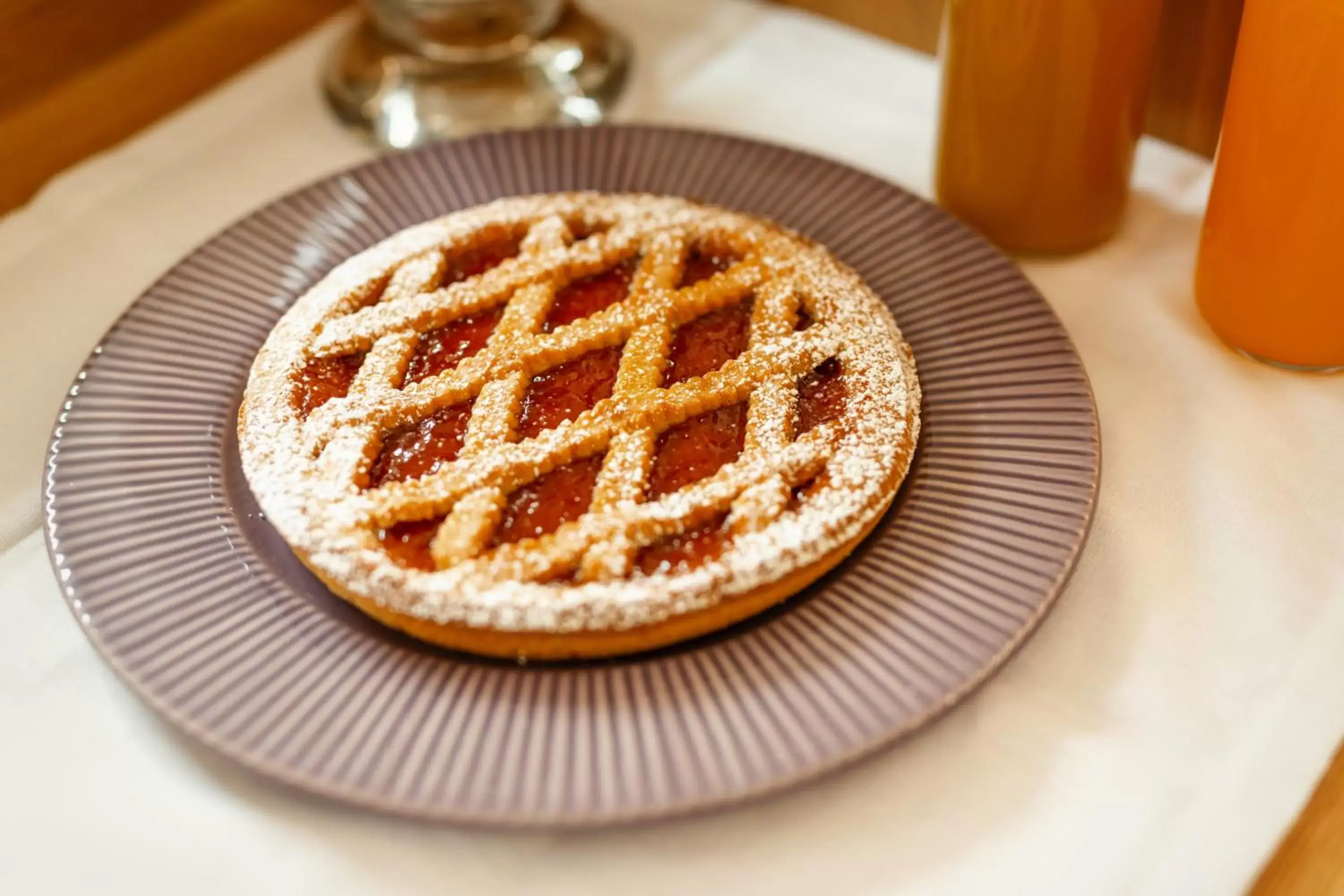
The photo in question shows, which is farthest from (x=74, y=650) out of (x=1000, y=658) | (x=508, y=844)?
(x=1000, y=658)

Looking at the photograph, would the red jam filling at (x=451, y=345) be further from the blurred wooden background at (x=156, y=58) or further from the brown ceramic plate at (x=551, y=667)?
the blurred wooden background at (x=156, y=58)

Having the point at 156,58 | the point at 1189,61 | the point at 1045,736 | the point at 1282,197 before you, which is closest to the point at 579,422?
the point at 1045,736

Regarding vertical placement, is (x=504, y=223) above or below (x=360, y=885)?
above

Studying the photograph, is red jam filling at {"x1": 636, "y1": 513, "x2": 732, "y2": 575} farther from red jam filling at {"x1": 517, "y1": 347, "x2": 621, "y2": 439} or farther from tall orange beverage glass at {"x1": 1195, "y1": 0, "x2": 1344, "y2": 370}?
tall orange beverage glass at {"x1": 1195, "y1": 0, "x2": 1344, "y2": 370}

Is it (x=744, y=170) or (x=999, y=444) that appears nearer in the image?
(x=999, y=444)

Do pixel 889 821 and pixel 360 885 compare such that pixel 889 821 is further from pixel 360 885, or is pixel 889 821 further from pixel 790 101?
pixel 790 101

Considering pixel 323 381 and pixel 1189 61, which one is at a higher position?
pixel 1189 61

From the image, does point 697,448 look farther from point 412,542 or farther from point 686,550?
point 412,542
